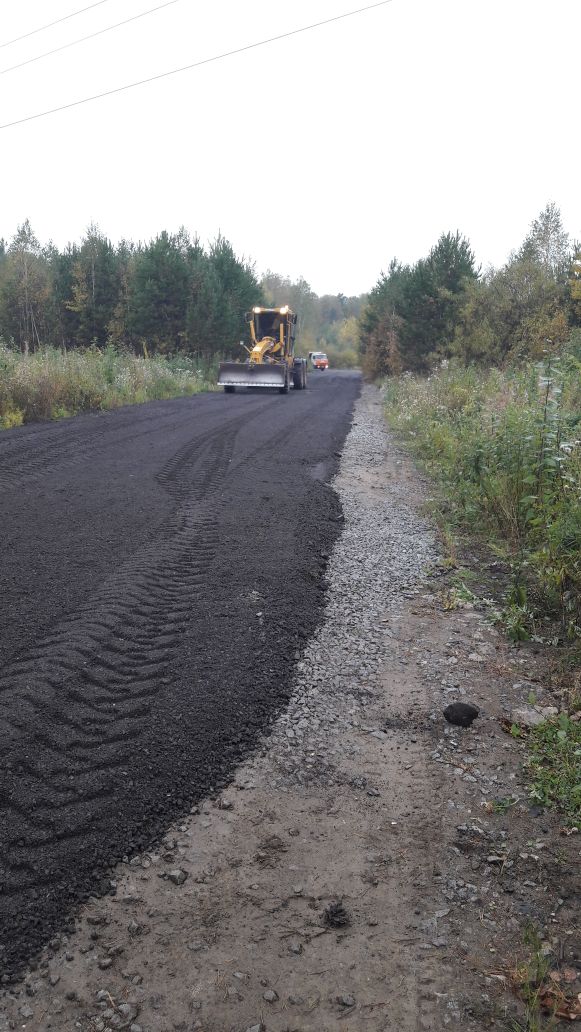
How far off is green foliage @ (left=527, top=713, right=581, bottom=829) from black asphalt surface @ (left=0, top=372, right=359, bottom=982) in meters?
1.50

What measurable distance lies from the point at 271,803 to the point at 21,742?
4.37 feet

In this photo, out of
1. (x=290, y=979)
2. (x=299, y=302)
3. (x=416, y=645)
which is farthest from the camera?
(x=299, y=302)

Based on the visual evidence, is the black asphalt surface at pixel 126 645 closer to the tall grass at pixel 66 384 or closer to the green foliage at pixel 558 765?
the green foliage at pixel 558 765

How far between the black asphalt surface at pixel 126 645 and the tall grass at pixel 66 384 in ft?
17.0

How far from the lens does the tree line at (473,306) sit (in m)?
23.8

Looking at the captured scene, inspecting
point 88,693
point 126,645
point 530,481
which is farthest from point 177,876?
point 530,481

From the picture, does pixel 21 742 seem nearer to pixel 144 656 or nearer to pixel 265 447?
pixel 144 656

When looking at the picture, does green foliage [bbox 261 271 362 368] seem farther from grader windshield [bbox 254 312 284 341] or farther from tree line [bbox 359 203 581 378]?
grader windshield [bbox 254 312 284 341]

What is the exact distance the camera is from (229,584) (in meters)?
5.71

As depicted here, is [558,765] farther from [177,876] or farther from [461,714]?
[177,876]

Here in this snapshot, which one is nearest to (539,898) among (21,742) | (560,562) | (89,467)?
(21,742)

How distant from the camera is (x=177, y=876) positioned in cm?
281

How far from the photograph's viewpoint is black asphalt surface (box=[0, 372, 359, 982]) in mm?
2936

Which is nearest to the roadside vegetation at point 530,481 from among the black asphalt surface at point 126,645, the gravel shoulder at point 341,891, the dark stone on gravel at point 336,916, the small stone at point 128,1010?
the gravel shoulder at point 341,891
